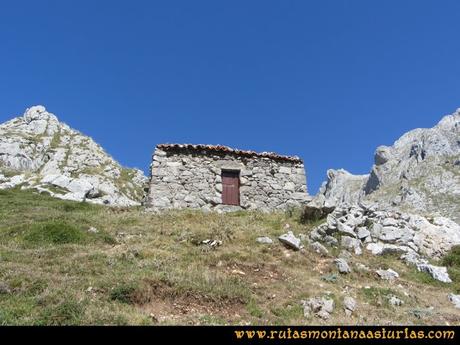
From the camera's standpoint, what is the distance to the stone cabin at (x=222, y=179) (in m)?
21.9

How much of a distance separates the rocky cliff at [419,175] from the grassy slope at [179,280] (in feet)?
228

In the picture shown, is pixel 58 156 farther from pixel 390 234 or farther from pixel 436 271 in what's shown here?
pixel 436 271

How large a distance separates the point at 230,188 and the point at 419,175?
99.0 metres

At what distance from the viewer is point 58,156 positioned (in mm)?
70875

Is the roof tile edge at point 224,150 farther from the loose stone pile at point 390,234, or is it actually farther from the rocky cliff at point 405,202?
the loose stone pile at point 390,234

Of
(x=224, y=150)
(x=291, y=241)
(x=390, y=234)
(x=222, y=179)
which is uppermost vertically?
(x=224, y=150)

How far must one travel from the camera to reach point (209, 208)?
21922mm

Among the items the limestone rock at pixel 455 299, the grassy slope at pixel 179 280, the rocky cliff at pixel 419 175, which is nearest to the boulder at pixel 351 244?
the grassy slope at pixel 179 280

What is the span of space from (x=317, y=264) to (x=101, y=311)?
731 centimetres

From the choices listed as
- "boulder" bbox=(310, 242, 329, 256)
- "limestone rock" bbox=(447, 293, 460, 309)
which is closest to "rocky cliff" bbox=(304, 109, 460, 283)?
"boulder" bbox=(310, 242, 329, 256)

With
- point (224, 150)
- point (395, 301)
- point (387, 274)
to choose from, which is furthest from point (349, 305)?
point (224, 150)

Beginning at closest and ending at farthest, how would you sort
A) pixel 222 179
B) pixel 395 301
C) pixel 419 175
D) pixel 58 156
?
pixel 395 301, pixel 222 179, pixel 58 156, pixel 419 175

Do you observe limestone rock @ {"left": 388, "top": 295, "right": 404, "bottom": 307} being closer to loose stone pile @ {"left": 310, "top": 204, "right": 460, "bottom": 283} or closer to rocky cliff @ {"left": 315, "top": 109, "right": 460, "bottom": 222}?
loose stone pile @ {"left": 310, "top": 204, "right": 460, "bottom": 283}
